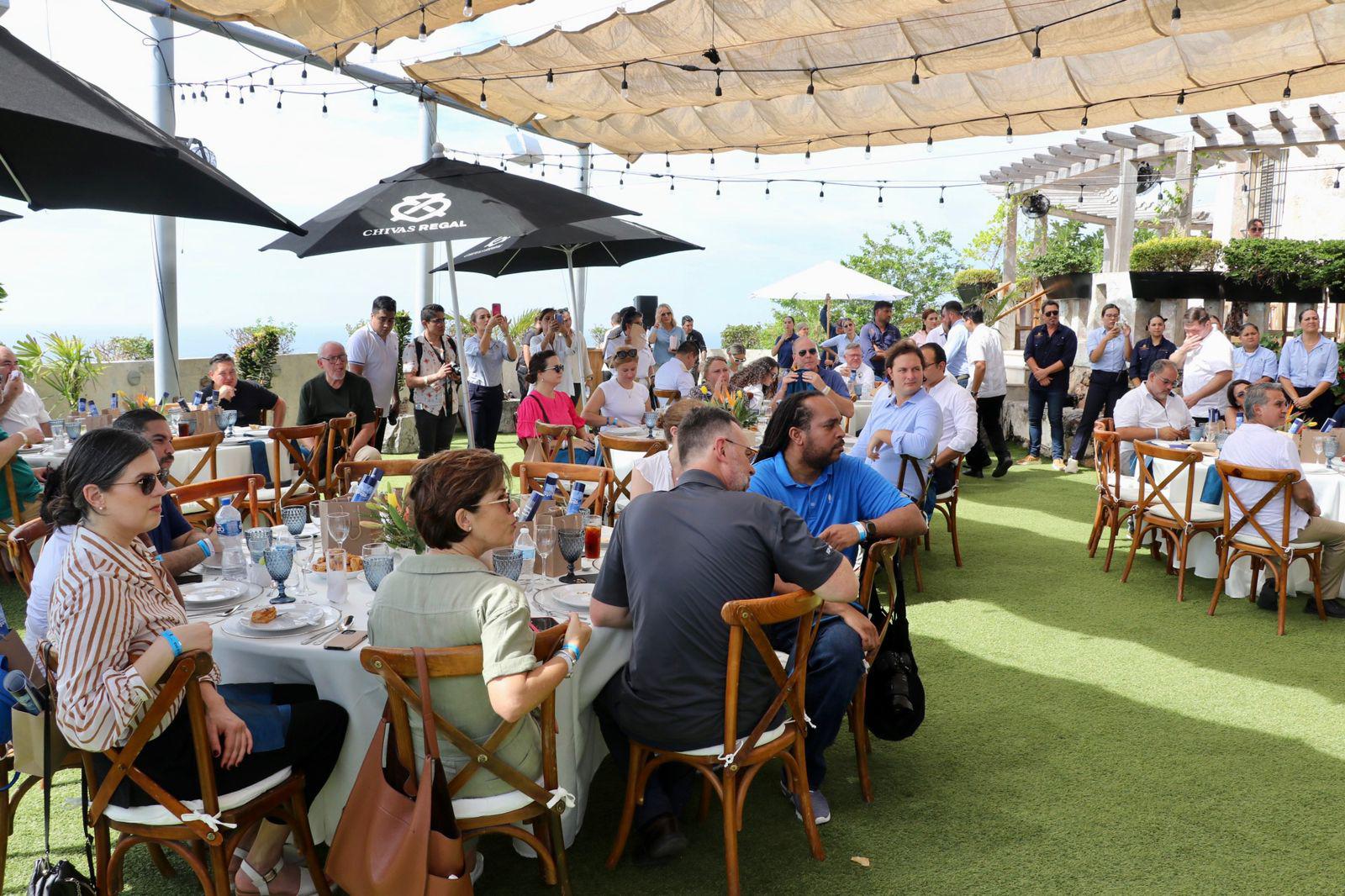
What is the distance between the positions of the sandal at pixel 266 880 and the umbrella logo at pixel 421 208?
3.68 m

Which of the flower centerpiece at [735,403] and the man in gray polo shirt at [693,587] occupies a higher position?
the flower centerpiece at [735,403]

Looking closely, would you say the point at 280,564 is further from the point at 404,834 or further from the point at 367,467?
the point at 367,467

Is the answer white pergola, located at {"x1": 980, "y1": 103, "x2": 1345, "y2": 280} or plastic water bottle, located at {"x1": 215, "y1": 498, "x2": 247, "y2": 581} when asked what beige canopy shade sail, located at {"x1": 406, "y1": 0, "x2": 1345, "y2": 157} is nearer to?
white pergola, located at {"x1": 980, "y1": 103, "x2": 1345, "y2": 280}

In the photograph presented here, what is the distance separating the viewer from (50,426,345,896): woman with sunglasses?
2.15 m

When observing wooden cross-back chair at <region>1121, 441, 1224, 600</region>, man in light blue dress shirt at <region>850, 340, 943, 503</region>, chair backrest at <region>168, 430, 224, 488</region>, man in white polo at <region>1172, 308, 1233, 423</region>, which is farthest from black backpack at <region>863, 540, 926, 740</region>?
man in white polo at <region>1172, 308, 1233, 423</region>

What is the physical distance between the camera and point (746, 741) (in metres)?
2.74

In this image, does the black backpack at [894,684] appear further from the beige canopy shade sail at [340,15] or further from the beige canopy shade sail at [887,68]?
the beige canopy shade sail at [340,15]

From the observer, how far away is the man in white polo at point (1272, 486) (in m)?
5.13

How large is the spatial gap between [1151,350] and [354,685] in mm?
9298

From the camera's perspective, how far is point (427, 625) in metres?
2.29

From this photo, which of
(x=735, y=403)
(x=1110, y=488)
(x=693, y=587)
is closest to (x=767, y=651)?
(x=693, y=587)

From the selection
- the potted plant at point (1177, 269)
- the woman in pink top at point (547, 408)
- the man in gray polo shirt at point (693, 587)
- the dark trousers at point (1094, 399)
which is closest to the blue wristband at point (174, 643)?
the man in gray polo shirt at point (693, 587)

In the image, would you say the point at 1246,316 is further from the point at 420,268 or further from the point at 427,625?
the point at 427,625

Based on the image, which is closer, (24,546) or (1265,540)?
(24,546)
